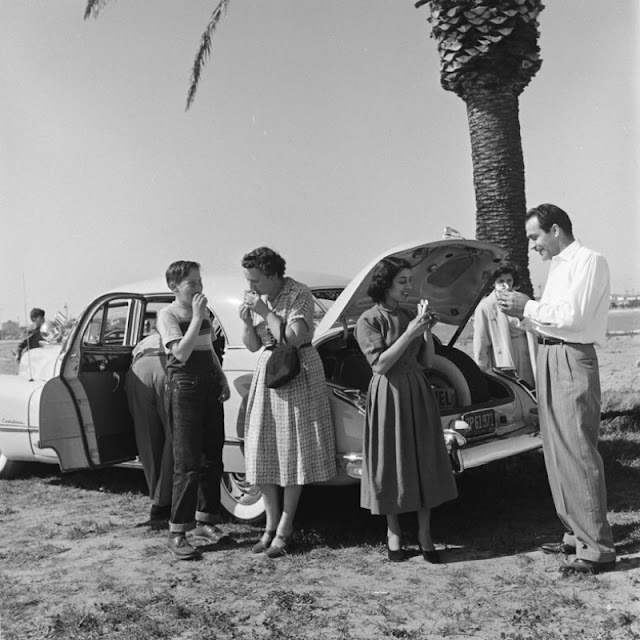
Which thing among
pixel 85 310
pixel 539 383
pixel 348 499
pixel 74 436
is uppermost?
pixel 85 310

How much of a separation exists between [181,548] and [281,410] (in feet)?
3.53

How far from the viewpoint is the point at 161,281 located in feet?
19.8

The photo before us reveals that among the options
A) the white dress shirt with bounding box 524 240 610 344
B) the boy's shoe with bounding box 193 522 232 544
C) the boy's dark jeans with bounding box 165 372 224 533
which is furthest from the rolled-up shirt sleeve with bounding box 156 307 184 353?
the white dress shirt with bounding box 524 240 610 344

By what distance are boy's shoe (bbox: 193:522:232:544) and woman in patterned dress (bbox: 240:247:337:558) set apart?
0.33 m

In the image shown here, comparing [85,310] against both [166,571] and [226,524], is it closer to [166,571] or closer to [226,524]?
[226,524]

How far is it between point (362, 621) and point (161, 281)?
3384 mm

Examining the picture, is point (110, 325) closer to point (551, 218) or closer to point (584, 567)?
point (551, 218)

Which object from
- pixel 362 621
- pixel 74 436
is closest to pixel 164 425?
pixel 74 436

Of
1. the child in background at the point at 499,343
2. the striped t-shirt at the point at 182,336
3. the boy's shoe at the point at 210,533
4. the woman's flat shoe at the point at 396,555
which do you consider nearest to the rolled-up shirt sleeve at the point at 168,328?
the striped t-shirt at the point at 182,336

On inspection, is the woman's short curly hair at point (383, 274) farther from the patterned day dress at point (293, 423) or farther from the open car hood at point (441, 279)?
the patterned day dress at point (293, 423)

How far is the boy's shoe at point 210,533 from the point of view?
16.3ft

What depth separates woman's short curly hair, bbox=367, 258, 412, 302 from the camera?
15.0 feet

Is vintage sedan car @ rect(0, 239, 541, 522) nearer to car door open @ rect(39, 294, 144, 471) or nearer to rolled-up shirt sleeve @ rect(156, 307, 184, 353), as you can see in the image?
car door open @ rect(39, 294, 144, 471)

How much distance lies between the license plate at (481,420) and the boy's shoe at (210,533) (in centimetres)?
182
